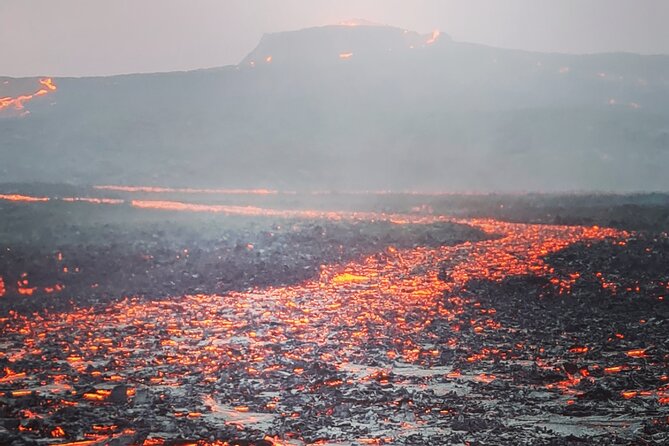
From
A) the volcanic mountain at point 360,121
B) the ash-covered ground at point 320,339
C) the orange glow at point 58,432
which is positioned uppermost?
the volcanic mountain at point 360,121

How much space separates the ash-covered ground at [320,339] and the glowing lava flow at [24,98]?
94762 millimetres

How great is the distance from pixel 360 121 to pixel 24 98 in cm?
5757

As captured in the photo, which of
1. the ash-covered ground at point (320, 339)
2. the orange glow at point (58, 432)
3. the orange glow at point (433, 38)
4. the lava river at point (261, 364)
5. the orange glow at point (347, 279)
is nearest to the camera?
the orange glow at point (58, 432)

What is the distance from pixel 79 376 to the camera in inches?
543

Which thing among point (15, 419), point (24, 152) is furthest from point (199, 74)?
point (15, 419)

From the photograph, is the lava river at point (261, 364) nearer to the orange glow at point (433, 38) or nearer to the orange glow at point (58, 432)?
the orange glow at point (58, 432)

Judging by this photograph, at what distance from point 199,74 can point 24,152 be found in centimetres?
7017

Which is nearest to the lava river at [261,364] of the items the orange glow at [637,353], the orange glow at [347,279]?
the orange glow at [347,279]

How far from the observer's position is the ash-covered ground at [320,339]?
11602mm

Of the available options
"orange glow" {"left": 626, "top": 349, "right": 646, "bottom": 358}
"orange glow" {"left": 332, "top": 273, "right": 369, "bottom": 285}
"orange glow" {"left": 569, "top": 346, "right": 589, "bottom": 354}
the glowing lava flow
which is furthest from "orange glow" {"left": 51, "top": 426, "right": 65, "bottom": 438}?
the glowing lava flow

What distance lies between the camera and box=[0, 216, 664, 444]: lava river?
11.5 m

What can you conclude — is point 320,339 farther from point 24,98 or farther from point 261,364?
point 24,98

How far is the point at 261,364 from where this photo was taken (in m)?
14.9

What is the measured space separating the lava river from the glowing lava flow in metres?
111
